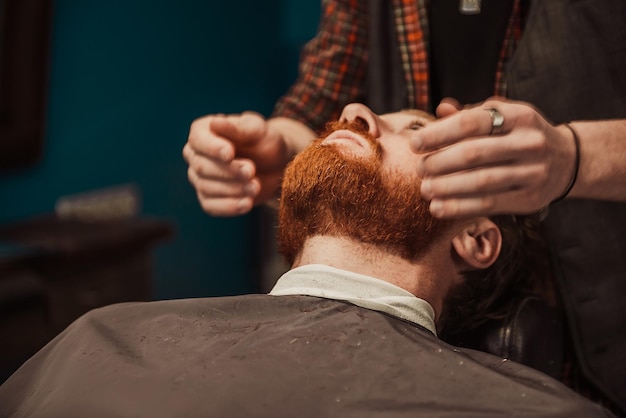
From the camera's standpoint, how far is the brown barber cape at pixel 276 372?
3.43ft

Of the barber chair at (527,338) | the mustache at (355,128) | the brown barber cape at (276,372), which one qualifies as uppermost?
the mustache at (355,128)

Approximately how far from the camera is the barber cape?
1.05m

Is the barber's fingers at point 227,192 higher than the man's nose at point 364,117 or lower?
lower

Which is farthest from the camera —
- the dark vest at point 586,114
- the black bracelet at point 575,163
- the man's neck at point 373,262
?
the dark vest at point 586,114

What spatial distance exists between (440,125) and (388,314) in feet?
1.15

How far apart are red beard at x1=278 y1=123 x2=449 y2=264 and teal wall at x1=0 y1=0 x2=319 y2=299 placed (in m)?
2.11

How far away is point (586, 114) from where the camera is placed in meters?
1.61

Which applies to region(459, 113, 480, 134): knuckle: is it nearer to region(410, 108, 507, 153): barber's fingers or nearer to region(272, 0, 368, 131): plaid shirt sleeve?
region(410, 108, 507, 153): barber's fingers

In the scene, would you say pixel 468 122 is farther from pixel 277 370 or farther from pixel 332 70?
pixel 332 70

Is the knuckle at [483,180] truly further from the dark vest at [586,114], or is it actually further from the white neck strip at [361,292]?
the dark vest at [586,114]

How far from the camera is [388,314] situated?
4.19 ft

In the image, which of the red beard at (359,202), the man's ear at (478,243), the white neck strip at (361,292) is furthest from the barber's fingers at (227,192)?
the man's ear at (478,243)

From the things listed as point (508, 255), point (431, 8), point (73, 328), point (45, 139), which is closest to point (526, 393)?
point (508, 255)

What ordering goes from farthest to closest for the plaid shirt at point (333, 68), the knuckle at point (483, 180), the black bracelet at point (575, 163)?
1. the plaid shirt at point (333, 68)
2. the black bracelet at point (575, 163)
3. the knuckle at point (483, 180)
